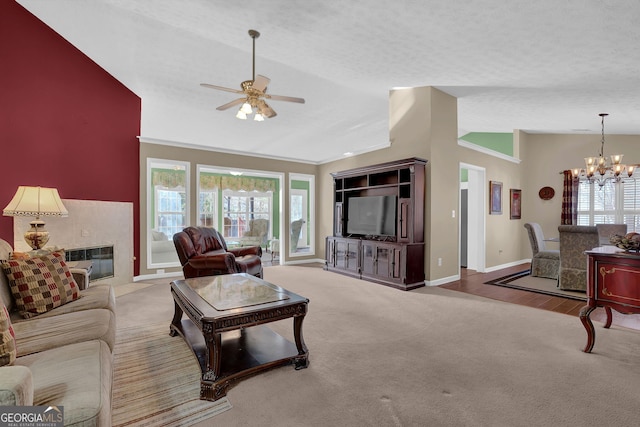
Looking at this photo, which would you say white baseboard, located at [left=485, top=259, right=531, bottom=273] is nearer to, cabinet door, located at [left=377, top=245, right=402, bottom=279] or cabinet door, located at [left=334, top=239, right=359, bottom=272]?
cabinet door, located at [left=377, top=245, right=402, bottom=279]

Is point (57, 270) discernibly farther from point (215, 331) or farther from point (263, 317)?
point (263, 317)

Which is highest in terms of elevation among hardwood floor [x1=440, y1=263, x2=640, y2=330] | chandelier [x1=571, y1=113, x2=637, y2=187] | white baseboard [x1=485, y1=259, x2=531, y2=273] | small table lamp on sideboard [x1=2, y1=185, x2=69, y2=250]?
chandelier [x1=571, y1=113, x2=637, y2=187]

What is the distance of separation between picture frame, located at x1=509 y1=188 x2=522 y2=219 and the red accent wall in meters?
7.42

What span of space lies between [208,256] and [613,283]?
4.03m

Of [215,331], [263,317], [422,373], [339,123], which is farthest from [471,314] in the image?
[339,123]

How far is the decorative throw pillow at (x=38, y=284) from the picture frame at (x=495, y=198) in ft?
21.3

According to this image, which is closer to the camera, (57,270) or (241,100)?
(57,270)

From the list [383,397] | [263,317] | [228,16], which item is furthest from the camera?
[228,16]

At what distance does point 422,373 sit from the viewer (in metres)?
2.12

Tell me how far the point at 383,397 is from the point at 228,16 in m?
3.57

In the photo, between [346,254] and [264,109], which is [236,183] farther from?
[264,109]

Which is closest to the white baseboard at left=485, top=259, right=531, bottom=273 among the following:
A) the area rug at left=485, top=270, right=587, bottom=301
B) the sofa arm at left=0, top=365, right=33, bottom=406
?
the area rug at left=485, top=270, right=587, bottom=301

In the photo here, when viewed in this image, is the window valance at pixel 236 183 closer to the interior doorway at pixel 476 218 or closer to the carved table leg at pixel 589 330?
the interior doorway at pixel 476 218

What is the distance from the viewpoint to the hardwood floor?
325 centimetres
